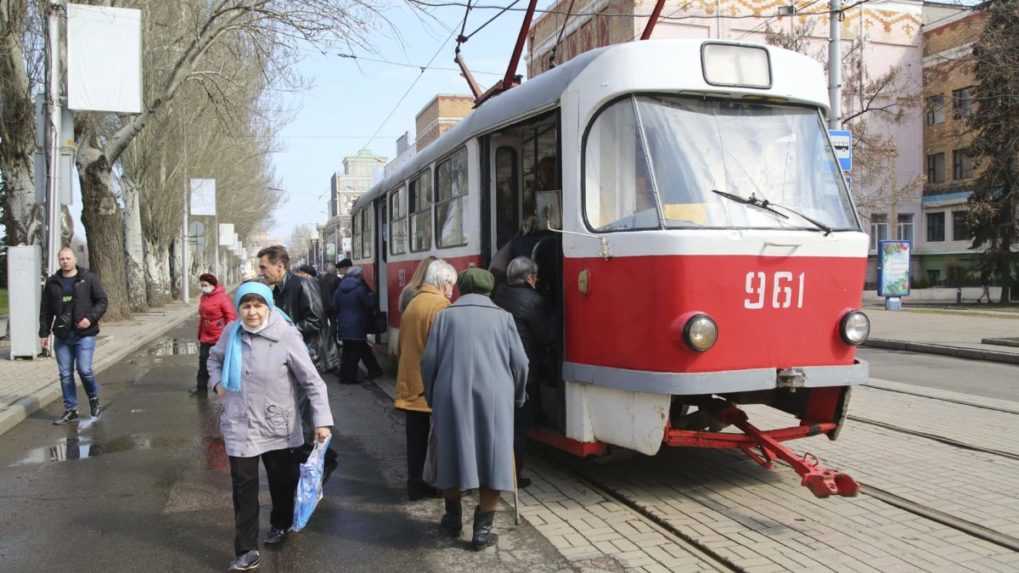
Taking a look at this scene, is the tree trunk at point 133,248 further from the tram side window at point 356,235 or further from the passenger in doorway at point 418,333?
the passenger in doorway at point 418,333

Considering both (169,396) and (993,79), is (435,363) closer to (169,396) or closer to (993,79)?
(169,396)

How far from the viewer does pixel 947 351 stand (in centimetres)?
1526

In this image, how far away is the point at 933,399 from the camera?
380 inches

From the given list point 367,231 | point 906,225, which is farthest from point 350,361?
point 906,225

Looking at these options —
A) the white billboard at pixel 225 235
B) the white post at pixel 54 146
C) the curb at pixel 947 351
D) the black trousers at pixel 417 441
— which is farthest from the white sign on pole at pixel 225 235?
the black trousers at pixel 417 441

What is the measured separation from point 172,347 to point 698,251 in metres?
15.3

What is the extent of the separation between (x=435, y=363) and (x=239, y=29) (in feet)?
Answer: 52.0

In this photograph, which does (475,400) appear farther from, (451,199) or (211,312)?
(211,312)

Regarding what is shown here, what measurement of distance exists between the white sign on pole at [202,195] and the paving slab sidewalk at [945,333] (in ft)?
83.4

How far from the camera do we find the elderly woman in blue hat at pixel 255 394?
14.7 ft

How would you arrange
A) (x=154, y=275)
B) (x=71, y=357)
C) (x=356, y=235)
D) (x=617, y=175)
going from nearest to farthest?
(x=617, y=175)
(x=71, y=357)
(x=356, y=235)
(x=154, y=275)

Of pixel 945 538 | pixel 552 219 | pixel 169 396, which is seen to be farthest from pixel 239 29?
pixel 945 538

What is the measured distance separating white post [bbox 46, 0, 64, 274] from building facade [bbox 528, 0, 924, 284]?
23691 mm

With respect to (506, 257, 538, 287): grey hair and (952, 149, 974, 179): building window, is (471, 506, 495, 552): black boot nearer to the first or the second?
(506, 257, 538, 287): grey hair
